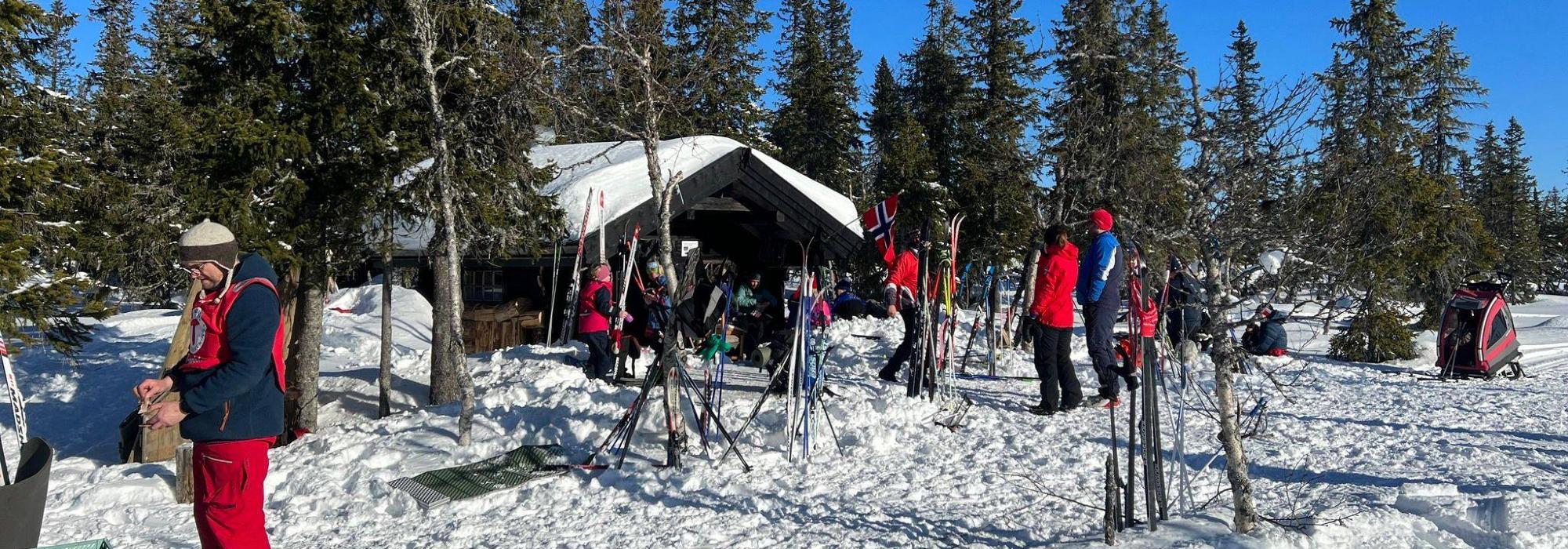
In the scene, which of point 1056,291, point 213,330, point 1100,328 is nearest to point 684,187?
point 1056,291

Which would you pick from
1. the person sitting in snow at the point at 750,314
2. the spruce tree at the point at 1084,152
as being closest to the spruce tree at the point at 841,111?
the spruce tree at the point at 1084,152

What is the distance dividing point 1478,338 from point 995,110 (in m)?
17.8

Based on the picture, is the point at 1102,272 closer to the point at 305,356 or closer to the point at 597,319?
the point at 597,319

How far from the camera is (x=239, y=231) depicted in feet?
29.0

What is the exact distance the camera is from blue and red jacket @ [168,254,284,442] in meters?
3.79

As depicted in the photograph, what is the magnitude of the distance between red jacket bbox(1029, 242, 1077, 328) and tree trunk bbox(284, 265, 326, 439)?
7222 millimetres

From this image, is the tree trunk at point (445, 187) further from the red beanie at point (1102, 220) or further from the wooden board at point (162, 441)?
the red beanie at point (1102, 220)

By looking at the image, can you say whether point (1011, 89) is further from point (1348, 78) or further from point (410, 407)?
point (1348, 78)

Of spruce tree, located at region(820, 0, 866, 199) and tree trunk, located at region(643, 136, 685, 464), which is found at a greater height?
spruce tree, located at region(820, 0, 866, 199)

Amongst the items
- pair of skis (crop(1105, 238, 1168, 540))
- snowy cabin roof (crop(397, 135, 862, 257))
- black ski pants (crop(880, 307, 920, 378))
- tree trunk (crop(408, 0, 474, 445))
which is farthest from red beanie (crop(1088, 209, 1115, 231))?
snowy cabin roof (crop(397, 135, 862, 257))

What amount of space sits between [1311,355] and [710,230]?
33.4 ft

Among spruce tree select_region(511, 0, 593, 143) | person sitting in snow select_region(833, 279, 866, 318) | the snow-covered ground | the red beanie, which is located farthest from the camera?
person sitting in snow select_region(833, 279, 866, 318)

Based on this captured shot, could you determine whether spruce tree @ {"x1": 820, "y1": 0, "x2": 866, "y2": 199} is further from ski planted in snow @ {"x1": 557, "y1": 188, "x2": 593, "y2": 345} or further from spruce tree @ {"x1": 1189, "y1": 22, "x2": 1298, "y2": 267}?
spruce tree @ {"x1": 1189, "y1": 22, "x2": 1298, "y2": 267}

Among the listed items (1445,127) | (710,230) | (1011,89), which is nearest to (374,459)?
(710,230)
